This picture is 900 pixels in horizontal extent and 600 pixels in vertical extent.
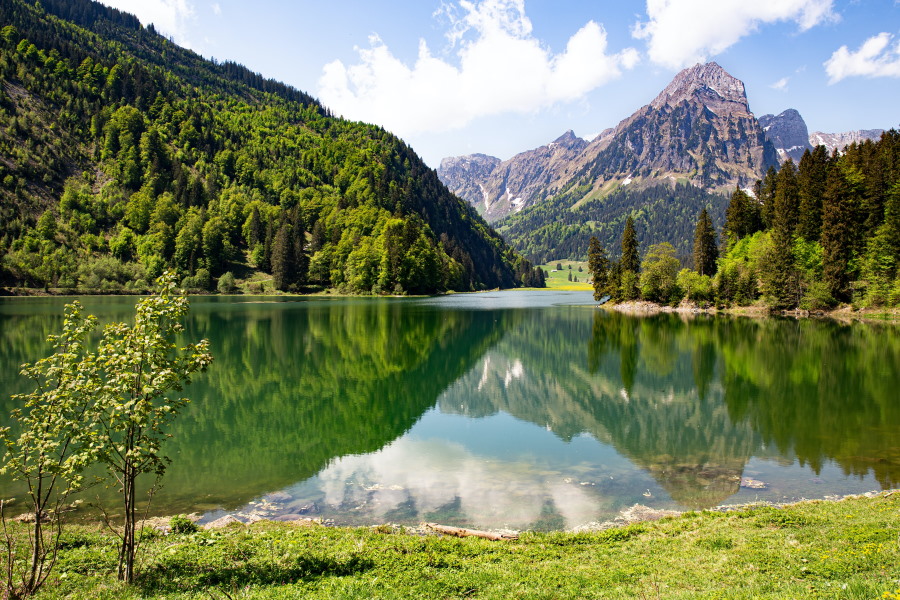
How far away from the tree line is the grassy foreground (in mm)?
71166

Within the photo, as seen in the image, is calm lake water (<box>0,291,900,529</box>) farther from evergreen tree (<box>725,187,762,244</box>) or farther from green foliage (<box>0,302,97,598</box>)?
evergreen tree (<box>725,187,762,244</box>)

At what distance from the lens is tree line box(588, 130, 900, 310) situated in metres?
67.1

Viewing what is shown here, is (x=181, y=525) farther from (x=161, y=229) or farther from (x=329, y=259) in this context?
(x=161, y=229)

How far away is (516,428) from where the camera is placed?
23766mm

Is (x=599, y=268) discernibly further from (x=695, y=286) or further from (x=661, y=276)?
(x=695, y=286)

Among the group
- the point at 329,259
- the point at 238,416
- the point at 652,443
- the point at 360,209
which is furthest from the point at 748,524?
the point at 360,209

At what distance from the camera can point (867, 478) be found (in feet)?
53.3

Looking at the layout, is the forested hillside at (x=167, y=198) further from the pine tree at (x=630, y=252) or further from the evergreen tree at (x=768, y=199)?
the evergreen tree at (x=768, y=199)

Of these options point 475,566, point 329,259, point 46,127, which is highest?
point 46,127

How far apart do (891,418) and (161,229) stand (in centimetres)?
15332

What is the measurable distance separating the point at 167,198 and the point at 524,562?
166050 mm

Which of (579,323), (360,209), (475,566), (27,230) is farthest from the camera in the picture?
(360,209)

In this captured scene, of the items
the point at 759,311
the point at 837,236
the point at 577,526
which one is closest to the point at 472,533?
the point at 577,526

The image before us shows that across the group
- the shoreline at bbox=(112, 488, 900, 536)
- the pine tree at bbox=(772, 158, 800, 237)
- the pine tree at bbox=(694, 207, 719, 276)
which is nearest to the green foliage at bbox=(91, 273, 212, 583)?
the shoreline at bbox=(112, 488, 900, 536)
